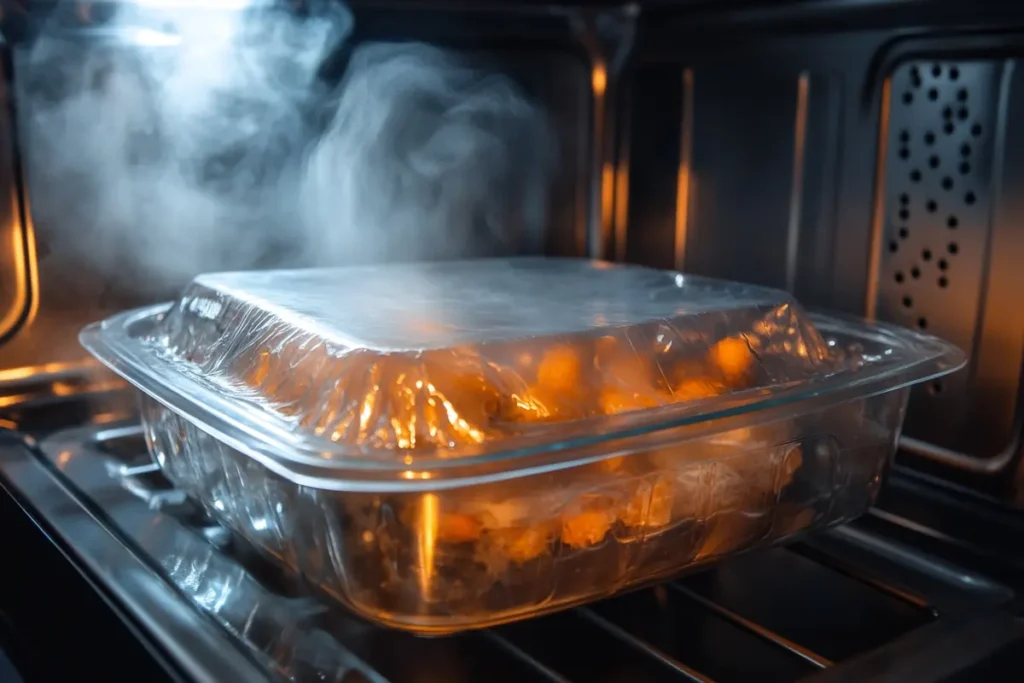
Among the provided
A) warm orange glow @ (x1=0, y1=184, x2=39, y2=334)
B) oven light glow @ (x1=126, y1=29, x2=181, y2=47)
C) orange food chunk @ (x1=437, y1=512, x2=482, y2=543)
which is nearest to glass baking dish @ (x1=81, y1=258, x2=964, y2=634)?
orange food chunk @ (x1=437, y1=512, x2=482, y2=543)

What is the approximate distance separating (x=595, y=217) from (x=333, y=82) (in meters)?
0.32

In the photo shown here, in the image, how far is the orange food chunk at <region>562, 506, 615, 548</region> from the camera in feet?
1.87

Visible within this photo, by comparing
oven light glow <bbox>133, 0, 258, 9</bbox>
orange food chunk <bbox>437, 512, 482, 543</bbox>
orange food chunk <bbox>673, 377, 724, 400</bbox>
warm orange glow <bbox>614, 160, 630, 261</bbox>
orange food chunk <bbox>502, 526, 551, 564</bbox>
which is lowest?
orange food chunk <bbox>502, 526, 551, 564</bbox>

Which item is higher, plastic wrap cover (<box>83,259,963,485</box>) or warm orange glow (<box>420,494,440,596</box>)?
plastic wrap cover (<box>83,259,963,485</box>)

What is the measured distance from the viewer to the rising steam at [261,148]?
0.88 metres

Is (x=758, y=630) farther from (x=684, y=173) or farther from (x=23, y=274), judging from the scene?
(x=23, y=274)

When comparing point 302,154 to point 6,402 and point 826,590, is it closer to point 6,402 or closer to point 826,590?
point 6,402

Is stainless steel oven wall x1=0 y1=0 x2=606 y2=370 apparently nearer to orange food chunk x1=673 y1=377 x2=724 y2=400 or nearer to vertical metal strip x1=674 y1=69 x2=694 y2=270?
vertical metal strip x1=674 y1=69 x2=694 y2=270

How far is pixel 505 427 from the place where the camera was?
59 centimetres

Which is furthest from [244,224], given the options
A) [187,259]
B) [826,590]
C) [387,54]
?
[826,590]

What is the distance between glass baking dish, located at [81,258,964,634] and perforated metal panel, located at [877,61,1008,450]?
0.07m

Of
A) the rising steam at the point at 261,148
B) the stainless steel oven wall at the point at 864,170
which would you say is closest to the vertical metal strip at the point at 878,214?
the stainless steel oven wall at the point at 864,170

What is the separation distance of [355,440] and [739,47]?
0.61 meters

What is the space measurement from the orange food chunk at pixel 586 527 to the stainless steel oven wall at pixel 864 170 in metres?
0.38
